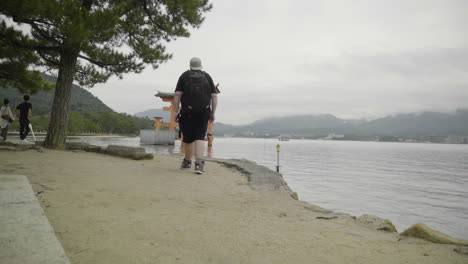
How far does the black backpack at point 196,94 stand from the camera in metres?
4.55

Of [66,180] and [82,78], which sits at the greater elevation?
[82,78]

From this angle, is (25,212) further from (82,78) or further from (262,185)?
(82,78)

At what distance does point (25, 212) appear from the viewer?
1495 mm

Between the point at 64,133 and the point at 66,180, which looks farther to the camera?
the point at 64,133

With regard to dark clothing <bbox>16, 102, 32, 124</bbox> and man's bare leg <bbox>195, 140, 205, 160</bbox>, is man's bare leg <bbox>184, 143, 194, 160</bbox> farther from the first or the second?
dark clothing <bbox>16, 102, 32, 124</bbox>

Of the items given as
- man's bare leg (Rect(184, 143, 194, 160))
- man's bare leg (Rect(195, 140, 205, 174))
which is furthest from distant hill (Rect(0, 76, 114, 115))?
man's bare leg (Rect(195, 140, 205, 174))

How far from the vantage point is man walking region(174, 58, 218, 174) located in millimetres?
4562

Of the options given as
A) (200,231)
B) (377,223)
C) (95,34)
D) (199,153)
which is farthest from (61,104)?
(377,223)

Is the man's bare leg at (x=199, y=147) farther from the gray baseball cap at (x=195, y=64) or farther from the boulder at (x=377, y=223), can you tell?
the boulder at (x=377, y=223)

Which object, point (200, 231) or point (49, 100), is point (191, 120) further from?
point (49, 100)

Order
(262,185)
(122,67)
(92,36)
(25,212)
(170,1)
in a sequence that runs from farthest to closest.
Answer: (122,67)
(170,1)
(92,36)
(262,185)
(25,212)

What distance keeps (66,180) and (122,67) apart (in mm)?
6225

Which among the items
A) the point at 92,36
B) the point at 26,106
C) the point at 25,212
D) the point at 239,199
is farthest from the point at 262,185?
the point at 26,106

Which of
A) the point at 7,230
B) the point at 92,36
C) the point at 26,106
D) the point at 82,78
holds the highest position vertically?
the point at 92,36
